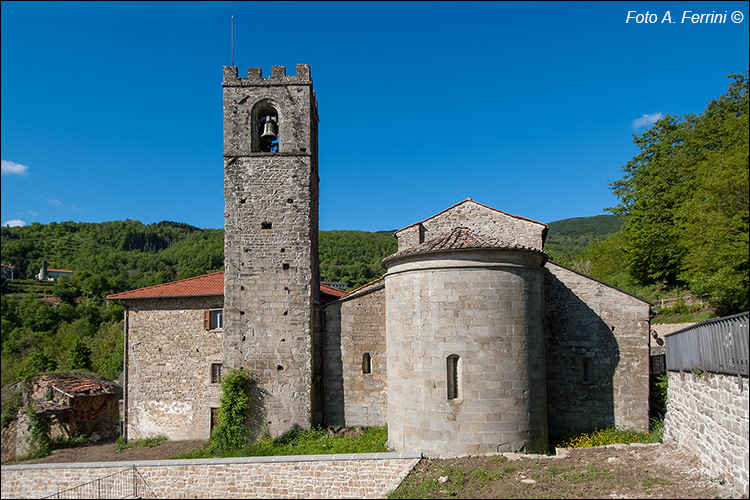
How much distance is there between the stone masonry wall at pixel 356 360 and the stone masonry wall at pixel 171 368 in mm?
Result: 4255

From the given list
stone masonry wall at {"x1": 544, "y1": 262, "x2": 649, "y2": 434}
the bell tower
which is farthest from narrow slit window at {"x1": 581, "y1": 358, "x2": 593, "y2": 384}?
the bell tower

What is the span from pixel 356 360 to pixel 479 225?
669 centimetres

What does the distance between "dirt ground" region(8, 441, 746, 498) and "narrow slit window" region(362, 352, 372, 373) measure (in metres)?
4.15

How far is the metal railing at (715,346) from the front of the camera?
25.3 feet

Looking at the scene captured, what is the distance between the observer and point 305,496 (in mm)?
11117

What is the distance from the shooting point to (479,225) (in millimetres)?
16906

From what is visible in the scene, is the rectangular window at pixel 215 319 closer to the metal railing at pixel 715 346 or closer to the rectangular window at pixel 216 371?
the rectangular window at pixel 216 371

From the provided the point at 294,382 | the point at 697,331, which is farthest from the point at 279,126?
the point at 697,331

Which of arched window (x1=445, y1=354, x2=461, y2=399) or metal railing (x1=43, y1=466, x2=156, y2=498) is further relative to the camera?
arched window (x1=445, y1=354, x2=461, y2=399)

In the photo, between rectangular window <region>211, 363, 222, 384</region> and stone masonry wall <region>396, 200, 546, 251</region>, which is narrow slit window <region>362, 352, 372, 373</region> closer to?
stone masonry wall <region>396, 200, 546, 251</region>

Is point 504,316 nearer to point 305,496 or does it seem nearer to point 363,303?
point 363,303

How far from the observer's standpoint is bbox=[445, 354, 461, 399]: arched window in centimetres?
1200

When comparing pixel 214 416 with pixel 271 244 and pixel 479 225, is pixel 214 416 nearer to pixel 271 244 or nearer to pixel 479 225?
pixel 271 244

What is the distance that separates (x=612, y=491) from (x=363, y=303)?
8.75 m
